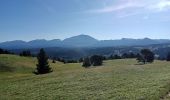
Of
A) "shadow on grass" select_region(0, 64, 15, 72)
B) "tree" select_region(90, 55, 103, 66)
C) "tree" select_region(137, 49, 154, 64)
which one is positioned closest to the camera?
"shadow on grass" select_region(0, 64, 15, 72)

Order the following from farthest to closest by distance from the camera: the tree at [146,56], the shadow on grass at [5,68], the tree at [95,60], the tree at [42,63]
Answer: the tree at [95,60] → the tree at [146,56] → the shadow on grass at [5,68] → the tree at [42,63]

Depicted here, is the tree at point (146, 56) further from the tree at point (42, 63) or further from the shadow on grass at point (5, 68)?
the shadow on grass at point (5, 68)

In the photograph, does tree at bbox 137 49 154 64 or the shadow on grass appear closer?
the shadow on grass

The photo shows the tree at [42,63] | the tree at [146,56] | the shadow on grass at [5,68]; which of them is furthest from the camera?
the tree at [146,56]

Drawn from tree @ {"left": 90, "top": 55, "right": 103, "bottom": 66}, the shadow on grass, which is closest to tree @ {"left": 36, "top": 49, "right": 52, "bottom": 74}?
the shadow on grass

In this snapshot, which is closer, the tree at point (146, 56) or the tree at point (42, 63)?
the tree at point (42, 63)

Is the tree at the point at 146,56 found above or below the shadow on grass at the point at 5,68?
above

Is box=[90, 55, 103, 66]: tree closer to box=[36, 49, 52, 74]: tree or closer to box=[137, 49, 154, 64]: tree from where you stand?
box=[137, 49, 154, 64]: tree

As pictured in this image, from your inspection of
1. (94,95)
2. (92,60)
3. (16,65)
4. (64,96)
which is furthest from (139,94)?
(92,60)

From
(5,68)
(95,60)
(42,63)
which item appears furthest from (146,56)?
(5,68)

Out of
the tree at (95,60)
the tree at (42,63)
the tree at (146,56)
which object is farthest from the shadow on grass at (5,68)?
the tree at (146,56)

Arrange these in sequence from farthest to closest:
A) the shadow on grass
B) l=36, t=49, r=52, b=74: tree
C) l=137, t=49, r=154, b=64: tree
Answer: l=137, t=49, r=154, b=64: tree < the shadow on grass < l=36, t=49, r=52, b=74: tree

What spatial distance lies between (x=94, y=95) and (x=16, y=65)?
105962 millimetres

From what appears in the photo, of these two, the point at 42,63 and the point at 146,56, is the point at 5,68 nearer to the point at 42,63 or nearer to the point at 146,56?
the point at 42,63
